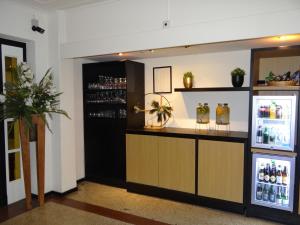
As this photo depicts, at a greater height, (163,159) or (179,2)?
(179,2)

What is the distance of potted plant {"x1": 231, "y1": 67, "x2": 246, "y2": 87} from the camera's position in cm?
350

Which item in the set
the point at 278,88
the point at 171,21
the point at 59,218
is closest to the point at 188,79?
→ the point at 171,21

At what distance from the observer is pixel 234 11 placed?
→ 270 centimetres

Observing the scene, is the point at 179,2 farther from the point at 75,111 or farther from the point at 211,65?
the point at 75,111

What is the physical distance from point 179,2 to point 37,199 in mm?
3510

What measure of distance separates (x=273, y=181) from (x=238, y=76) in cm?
146

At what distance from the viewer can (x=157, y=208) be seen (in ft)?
11.7

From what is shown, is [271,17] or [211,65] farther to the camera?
[211,65]

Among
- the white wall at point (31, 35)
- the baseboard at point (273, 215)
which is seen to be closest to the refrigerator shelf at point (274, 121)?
the baseboard at point (273, 215)

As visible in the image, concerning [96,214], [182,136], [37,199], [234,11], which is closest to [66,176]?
[37,199]

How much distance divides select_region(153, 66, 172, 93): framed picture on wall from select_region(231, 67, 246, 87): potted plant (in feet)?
3.62

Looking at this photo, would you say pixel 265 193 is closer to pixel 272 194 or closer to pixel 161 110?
pixel 272 194

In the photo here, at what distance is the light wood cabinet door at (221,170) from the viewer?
330cm

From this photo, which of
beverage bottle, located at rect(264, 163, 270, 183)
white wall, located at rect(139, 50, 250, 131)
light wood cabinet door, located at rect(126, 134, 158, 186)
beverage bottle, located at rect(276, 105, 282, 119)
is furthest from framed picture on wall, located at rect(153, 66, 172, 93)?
beverage bottle, located at rect(264, 163, 270, 183)
